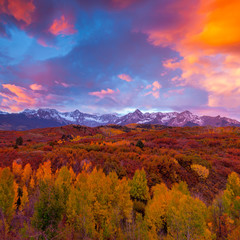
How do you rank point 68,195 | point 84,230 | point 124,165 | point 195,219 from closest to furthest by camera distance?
1. point 195,219
2. point 84,230
3. point 68,195
4. point 124,165

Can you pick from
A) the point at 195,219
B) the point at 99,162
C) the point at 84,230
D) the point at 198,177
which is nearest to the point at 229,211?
the point at 198,177

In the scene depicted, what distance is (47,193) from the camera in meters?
7.14

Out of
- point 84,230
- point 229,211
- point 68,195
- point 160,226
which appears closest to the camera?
point 84,230

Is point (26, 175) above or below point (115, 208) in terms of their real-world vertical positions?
below

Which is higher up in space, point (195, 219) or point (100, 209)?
point (195, 219)

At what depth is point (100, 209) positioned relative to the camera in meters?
8.99

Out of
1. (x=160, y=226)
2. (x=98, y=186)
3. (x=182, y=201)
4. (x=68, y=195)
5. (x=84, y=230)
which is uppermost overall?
(x=182, y=201)

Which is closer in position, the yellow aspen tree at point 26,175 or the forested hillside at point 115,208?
the forested hillside at point 115,208

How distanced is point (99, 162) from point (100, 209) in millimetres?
14295

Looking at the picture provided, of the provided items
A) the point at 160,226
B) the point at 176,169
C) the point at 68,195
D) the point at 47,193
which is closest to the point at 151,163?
the point at 176,169

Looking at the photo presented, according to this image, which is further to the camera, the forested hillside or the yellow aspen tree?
the yellow aspen tree

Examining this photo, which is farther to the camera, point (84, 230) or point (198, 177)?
point (198, 177)

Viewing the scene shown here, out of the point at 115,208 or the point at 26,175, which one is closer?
the point at 115,208

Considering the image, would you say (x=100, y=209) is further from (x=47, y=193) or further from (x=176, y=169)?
(x=176, y=169)
